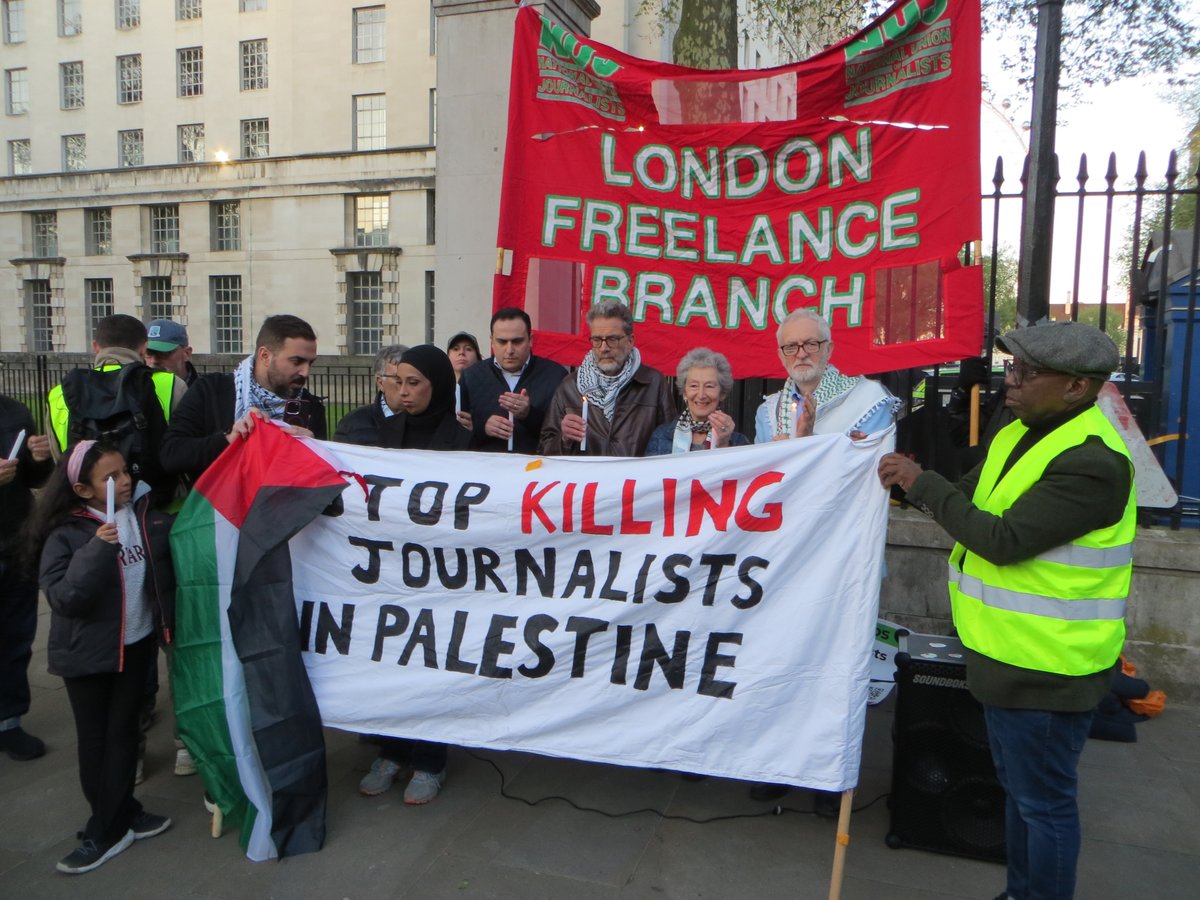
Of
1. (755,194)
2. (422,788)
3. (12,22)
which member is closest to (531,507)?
(422,788)

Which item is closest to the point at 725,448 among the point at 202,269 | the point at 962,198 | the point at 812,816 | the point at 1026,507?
the point at 1026,507

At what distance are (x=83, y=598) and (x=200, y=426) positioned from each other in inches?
40.4

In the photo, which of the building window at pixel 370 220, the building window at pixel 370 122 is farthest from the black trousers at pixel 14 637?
the building window at pixel 370 122

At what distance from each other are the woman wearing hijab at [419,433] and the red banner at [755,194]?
0.94 metres

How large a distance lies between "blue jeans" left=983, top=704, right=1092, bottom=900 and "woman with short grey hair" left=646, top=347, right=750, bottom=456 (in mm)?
1499

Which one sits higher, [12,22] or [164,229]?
[12,22]

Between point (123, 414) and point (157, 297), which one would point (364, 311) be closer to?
point (157, 297)

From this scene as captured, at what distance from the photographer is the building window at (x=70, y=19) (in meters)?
41.6

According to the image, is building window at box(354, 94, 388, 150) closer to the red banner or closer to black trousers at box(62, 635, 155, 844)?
the red banner

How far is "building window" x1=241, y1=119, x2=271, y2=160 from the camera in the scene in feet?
125

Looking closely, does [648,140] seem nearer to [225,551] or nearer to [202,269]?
[225,551]

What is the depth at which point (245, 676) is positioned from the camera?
3527mm

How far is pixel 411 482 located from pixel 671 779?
1.76 meters

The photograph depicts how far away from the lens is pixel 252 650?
3543 mm
